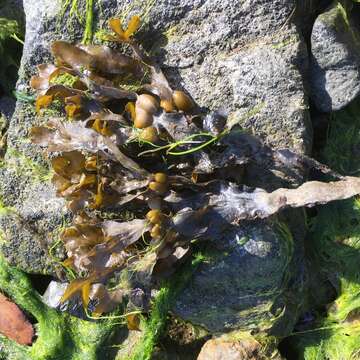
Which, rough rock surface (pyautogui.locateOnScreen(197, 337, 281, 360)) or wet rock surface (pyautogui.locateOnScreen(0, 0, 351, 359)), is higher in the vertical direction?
wet rock surface (pyautogui.locateOnScreen(0, 0, 351, 359))

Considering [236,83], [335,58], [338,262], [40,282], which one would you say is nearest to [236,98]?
[236,83]

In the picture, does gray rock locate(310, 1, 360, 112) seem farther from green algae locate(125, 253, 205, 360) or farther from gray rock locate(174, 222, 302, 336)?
green algae locate(125, 253, 205, 360)

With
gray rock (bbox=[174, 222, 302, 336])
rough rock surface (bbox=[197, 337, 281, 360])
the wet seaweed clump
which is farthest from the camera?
rough rock surface (bbox=[197, 337, 281, 360])

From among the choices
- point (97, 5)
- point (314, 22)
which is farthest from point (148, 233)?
point (314, 22)

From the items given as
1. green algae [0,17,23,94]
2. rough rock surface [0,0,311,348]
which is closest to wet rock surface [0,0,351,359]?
rough rock surface [0,0,311,348]

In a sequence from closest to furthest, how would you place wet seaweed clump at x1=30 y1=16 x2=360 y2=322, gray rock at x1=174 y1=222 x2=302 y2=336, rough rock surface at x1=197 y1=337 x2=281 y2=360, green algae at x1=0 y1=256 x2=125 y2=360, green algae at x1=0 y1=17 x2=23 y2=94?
wet seaweed clump at x1=30 y1=16 x2=360 y2=322, gray rock at x1=174 y1=222 x2=302 y2=336, rough rock surface at x1=197 y1=337 x2=281 y2=360, green algae at x1=0 y1=17 x2=23 y2=94, green algae at x1=0 y1=256 x2=125 y2=360

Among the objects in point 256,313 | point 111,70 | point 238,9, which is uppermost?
point 238,9

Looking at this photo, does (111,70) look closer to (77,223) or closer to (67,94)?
(67,94)
